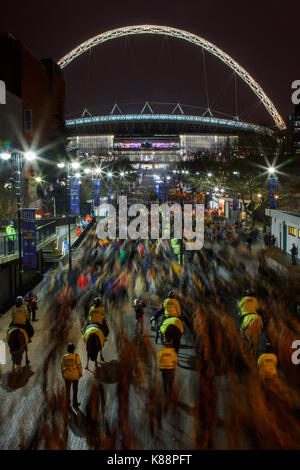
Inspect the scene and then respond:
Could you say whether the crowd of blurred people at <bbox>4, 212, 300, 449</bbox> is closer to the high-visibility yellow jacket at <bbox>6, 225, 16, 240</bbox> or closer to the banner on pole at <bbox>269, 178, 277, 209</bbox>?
the high-visibility yellow jacket at <bbox>6, 225, 16, 240</bbox>

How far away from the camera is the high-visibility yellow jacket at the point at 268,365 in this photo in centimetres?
845

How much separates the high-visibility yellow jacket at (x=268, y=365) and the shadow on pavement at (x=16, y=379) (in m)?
5.08

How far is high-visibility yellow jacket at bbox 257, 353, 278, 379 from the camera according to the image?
27.7ft

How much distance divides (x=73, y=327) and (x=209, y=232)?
78.9 feet

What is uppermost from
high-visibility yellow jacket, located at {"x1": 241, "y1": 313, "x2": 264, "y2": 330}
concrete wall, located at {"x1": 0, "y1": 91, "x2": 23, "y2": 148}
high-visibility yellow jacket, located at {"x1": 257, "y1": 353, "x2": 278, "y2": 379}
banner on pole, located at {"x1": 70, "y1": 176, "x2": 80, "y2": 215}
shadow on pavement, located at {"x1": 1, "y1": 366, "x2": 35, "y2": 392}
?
concrete wall, located at {"x1": 0, "y1": 91, "x2": 23, "y2": 148}

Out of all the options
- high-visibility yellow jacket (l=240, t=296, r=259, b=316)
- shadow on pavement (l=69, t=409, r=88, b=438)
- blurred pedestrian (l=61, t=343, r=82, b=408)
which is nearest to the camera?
shadow on pavement (l=69, t=409, r=88, b=438)

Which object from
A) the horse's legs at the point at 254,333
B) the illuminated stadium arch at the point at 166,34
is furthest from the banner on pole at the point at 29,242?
the illuminated stadium arch at the point at 166,34

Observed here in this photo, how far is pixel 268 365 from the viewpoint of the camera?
8.48 metres

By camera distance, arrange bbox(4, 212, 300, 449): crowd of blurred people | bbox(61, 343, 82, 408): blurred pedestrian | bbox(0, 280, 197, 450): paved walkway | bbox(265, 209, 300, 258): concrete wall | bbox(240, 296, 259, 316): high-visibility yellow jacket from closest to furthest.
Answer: bbox(0, 280, 197, 450): paved walkway → bbox(4, 212, 300, 449): crowd of blurred people → bbox(61, 343, 82, 408): blurred pedestrian → bbox(240, 296, 259, 316): high-visibility yellow jacket → bbox(265, 209, 300, 258): concrete wall

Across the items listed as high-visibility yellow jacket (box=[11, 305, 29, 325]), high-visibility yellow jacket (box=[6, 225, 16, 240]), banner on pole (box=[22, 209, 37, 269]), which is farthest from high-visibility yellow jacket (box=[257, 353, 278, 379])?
high-visibility yellow jacket (box=[6, 225, 16, 240])

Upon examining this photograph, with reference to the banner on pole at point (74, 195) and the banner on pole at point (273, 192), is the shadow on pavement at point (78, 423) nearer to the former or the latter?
the banner on pole at point (273, 192)

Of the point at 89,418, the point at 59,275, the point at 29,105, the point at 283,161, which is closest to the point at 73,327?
the point at 89,418

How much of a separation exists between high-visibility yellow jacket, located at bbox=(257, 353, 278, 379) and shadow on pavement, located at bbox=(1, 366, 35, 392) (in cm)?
508

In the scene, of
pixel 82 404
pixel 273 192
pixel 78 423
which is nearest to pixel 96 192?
pixel 273 192
